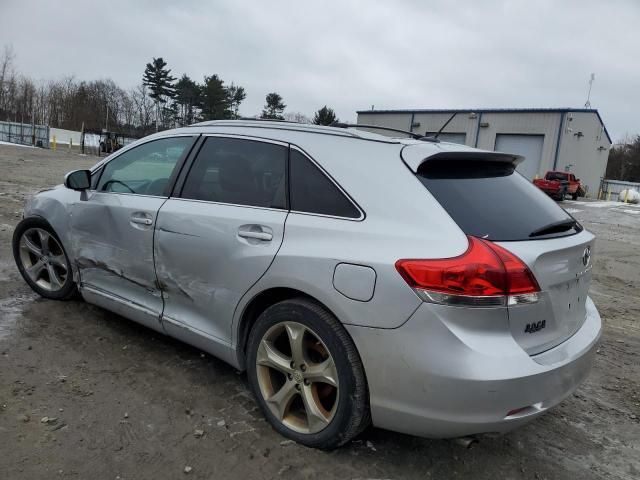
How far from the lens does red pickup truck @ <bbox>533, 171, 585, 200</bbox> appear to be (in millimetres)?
28094

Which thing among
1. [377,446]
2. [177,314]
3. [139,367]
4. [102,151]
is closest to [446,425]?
[377,446]

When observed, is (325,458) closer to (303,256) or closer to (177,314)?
(303,256)

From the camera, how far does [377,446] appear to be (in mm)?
2689

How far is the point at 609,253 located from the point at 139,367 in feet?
33.8

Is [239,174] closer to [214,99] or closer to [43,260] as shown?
[43,260]

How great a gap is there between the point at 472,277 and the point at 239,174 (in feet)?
5.27

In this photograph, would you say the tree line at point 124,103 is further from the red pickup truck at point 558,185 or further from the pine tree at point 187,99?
the red pickup truck at point 558,185

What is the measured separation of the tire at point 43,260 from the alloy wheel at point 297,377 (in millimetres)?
2308

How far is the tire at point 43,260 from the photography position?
4236 mm

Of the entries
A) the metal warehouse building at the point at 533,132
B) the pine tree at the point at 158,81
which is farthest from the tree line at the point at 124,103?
the metal warehouse building at the point at 533,132

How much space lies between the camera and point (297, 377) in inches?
103

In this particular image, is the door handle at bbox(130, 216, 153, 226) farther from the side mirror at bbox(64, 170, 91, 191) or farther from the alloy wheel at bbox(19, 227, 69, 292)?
the alloy wheel at bbox(19, 227, 69, 292)

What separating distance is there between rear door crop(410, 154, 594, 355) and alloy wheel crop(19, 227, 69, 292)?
3297 millimetres

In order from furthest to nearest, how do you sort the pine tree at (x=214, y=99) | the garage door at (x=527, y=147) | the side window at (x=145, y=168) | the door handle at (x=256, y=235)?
the pine tree at (x=214, y=99), the garage door at (x=527, y=147), the side window at (x=145, y=168), the door handle at (x=256, y=235)
